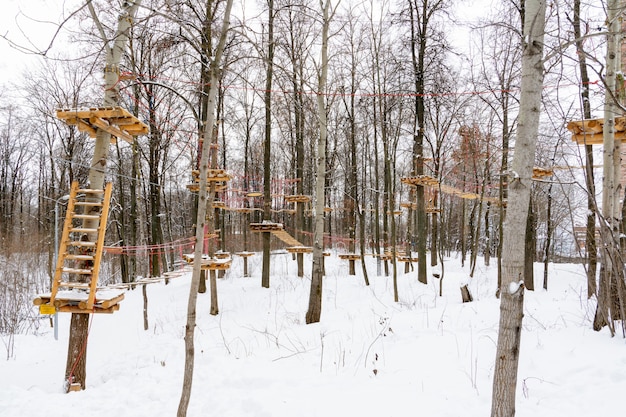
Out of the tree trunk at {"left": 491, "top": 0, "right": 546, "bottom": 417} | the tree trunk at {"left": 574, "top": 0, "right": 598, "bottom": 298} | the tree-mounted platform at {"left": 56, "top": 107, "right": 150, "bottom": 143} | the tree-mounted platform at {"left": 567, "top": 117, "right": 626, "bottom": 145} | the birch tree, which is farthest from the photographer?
the birch tree

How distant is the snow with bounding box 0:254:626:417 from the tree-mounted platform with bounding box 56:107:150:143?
3.35 metres

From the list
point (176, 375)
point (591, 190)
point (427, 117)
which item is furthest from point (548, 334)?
point (427, 117)

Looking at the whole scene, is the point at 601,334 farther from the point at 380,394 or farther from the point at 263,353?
the point at 263,353

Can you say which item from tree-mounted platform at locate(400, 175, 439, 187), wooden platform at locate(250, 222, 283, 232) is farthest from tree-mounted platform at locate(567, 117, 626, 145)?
wooden platform at locate(250, 222, 283, 232)

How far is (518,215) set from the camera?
8.15ft

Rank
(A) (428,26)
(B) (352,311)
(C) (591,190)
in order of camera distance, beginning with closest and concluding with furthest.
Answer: (C) (591,190) → (B) (352,311) → (A) (428,26)

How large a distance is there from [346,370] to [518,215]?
2.91 m

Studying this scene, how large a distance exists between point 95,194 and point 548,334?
641 cm

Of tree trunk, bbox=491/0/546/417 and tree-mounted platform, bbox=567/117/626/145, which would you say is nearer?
tree trunk, bbox=491/0/546/417

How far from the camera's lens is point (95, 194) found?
5.10m

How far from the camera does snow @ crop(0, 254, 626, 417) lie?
339 cm

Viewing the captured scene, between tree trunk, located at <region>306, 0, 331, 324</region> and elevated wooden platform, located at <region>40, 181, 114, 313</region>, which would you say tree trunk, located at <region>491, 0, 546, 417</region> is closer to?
elevated wooden platform, located at <region>40, 181, 114, 313</region>

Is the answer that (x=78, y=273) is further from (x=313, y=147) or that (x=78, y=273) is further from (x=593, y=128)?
(x=313, y=147)

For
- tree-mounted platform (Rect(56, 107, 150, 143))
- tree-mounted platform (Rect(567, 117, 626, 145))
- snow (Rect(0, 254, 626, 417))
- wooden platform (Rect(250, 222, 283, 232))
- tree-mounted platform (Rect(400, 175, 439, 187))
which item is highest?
tree-mounted platform (Rect(56, 107, 150, 143))
